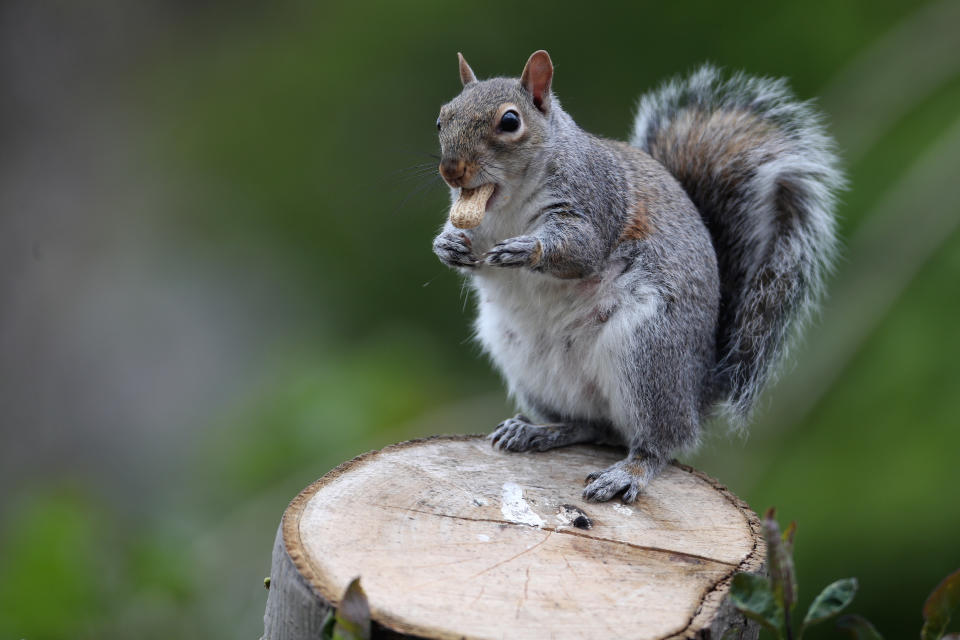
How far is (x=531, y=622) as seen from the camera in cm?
115

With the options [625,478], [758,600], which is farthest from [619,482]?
[758,600]

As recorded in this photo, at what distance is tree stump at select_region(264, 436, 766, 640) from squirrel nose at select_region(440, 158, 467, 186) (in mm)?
463

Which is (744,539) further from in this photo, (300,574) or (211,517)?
(211,517)

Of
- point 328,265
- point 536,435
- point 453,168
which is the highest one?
point 453,168

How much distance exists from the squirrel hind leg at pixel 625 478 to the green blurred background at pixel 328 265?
1.57 ft

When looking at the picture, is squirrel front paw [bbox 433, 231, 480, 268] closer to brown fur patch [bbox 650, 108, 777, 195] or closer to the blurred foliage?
brown fur patch [bbox 650, 108, 777, 195]

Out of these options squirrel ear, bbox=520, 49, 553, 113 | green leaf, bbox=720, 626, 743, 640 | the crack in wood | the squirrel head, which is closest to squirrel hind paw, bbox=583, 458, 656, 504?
the crack in wood

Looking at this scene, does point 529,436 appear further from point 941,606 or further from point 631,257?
point 941,606

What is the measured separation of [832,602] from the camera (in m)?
1.00

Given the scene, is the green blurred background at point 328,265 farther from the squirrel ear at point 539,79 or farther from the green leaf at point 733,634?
the green leaf at point 733,634

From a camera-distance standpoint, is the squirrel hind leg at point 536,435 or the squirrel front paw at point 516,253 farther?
the squirrel hind leg at point 536,435

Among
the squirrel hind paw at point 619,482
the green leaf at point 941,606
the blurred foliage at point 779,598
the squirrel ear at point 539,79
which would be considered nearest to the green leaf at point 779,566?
the blurred foliage at point 779,598

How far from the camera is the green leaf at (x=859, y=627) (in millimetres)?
991

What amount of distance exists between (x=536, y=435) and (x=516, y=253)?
36cm
